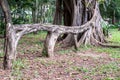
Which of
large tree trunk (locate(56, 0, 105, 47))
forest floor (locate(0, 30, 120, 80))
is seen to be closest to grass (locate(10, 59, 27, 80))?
forest floor (locate(0, 30, 120, 80))

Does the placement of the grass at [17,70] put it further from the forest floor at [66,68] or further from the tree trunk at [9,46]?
the tree trunk at [9,46]

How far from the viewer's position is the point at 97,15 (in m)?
14.1

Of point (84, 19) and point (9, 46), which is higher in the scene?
point (84, 19)

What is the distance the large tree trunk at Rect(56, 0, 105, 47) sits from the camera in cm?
1276

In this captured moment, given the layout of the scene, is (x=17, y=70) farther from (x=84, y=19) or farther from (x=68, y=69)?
(x=84, y=19)

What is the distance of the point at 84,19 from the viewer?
13.4 metres

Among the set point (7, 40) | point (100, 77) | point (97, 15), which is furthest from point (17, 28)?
point (97, 15)

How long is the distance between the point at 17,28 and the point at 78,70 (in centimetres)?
226

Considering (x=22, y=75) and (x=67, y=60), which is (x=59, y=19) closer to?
(x=67, y=60)

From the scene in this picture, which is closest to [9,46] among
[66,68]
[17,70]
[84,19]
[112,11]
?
[17,70]

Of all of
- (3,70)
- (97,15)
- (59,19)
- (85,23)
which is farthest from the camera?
(59,19)

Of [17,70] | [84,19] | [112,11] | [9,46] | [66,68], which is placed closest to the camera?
[17,70]

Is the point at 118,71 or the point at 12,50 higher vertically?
the point at 12,50

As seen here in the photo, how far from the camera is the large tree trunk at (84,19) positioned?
12.8m
